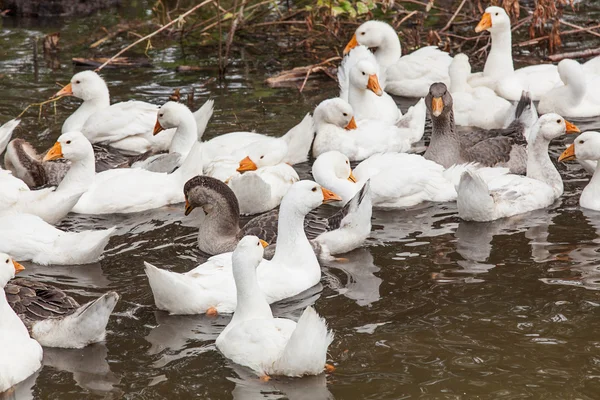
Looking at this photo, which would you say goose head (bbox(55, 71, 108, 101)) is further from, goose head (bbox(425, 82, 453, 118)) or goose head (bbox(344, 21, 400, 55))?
goose head (bbox(425, 82, 453, 118))

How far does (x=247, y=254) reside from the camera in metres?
6.63

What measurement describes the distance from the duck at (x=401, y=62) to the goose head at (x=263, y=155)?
340 centimetres

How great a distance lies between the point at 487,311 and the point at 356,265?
4.57 feet

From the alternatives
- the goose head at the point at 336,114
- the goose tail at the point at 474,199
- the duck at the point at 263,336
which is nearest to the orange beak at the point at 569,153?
A: the goose tail at the point at 474,199

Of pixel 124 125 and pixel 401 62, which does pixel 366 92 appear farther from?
pixel 124 125

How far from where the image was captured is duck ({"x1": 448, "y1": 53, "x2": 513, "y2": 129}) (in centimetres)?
1187

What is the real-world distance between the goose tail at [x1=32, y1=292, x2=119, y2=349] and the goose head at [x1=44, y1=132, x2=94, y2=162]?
3.07 metres

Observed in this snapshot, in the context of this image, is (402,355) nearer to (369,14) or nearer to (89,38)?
(369,14)

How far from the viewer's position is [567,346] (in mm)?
6547

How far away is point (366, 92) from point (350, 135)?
87 cm

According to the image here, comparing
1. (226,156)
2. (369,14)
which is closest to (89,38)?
(369,14)

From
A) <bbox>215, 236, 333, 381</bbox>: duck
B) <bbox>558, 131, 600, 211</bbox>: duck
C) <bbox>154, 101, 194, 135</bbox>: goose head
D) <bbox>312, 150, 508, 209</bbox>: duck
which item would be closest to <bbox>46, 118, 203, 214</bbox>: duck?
<bbox>154, 101, 194, 135</bbox>: goose head

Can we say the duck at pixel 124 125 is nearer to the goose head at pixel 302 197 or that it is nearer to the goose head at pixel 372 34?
the goose head at pixel 372 34

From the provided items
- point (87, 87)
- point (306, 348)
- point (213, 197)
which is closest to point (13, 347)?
point (306, 348)
